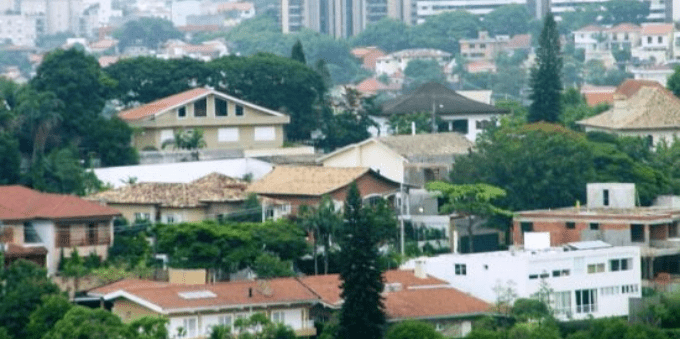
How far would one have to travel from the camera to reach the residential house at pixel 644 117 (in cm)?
→ 6656

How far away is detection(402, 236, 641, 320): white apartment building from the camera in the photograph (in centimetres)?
4947

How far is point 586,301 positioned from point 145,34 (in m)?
120

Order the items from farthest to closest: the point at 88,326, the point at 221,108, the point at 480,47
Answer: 1. the point at 480,47
2. the point at 221,108
3. the point at 88,326

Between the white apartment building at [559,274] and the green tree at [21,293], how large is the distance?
699 centimetres

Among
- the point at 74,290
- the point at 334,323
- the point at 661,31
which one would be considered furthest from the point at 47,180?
the point at 661,31

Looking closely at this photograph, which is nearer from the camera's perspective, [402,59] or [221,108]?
[221,108]

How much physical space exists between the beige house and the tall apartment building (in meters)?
97.4

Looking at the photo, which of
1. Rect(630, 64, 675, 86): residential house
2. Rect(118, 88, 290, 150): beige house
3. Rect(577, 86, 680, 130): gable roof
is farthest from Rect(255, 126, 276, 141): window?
Rect(630, 64, 675, 86): residential house

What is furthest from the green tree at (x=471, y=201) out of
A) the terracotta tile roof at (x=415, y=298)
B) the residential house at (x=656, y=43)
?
the residential house at (x=656, y=43)

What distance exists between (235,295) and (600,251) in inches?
283

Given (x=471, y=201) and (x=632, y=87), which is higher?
(x=632, y=87)

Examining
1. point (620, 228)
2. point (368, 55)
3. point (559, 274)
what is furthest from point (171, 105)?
point (368, 55)

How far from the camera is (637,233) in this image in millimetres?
52875

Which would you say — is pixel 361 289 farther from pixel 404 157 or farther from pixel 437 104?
pixel 437 104
